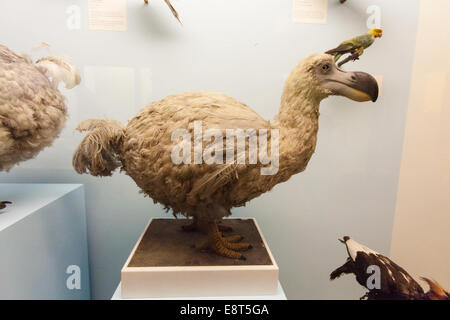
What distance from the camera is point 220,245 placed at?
1116mm

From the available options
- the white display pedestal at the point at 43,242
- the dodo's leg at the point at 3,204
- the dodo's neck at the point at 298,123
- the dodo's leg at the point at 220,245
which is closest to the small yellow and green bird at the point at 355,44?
the dodo's neck at the point at 298,123

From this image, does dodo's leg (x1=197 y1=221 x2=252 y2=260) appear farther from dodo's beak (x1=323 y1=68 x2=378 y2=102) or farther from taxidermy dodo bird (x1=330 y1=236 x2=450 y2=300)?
dodo's beak (x1=323 y1=68 x2=378 y2=102)

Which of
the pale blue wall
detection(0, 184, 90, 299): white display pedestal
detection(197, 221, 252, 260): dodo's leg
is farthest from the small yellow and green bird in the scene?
detection(0, 184, 90, 299): white display pedestal

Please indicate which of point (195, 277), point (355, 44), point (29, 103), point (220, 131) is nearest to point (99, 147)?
point (29, 103)

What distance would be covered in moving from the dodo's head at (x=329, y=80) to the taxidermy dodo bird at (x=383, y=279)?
73cm

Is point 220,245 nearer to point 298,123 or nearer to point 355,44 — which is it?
point 298,123

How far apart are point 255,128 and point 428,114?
904 millimetres

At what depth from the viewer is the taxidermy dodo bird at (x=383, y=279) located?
116cm

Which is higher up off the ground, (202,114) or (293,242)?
(202,114)

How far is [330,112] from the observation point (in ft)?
4.48

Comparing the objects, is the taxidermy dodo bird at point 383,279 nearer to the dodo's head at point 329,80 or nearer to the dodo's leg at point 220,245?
the dodo's leg at point 220,245

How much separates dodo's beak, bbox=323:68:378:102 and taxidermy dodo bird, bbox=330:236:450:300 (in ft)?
2.40
